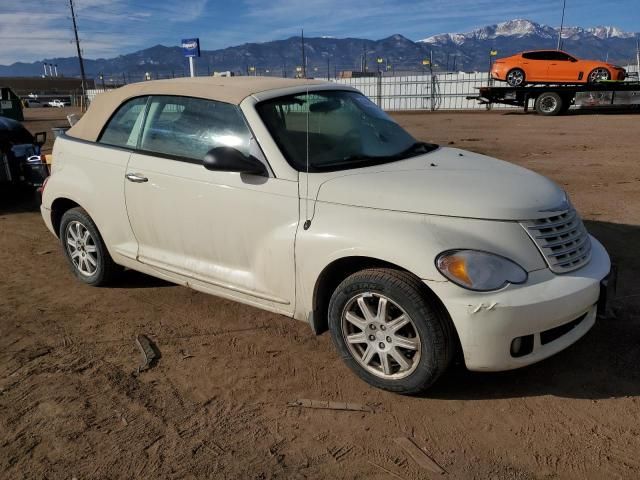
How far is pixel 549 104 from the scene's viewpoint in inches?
899

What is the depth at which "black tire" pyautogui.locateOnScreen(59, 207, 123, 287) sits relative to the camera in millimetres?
4523

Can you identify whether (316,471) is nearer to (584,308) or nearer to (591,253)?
(584,308)

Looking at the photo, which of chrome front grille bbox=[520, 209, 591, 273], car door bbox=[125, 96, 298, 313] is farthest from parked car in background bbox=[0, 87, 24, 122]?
chrome front grille bbox=[520, 209, 591, 273]

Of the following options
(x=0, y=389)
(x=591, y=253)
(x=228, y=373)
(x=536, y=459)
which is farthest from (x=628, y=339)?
(x=0, y=389)

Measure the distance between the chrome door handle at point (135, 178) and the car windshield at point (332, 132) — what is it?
3.51 ft

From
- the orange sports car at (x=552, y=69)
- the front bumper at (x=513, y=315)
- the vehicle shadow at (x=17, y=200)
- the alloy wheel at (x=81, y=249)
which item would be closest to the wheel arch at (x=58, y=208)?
the alloy wheel at (x=81, y=249)

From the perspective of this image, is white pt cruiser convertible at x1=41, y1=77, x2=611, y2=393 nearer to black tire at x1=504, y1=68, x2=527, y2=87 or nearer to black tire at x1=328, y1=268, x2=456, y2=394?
black tire at x1=328, y1=268, x2=456, y2=394

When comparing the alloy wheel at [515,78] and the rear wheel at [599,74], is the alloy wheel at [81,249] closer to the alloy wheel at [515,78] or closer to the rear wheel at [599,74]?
the alloy wheel at [515,78]

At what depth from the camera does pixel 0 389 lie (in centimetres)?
321

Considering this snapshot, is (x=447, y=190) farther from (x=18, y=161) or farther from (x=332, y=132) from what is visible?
(x=18, y=161)

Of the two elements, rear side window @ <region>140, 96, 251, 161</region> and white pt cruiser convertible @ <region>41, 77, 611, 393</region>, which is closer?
white pt cruiser convertible @ <region>41, 77, 611, 393</region>

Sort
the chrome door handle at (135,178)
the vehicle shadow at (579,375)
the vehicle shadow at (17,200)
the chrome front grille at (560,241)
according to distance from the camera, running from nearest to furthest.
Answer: the chrome front grille at (560,241) → the vehicle shadow at (579,375) → the chrome door handle at (135,178) → the vehicle shadow at (17,200)

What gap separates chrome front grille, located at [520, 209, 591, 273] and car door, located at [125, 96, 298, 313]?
54.1 inches

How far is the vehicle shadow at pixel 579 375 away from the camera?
3074 millimetres
